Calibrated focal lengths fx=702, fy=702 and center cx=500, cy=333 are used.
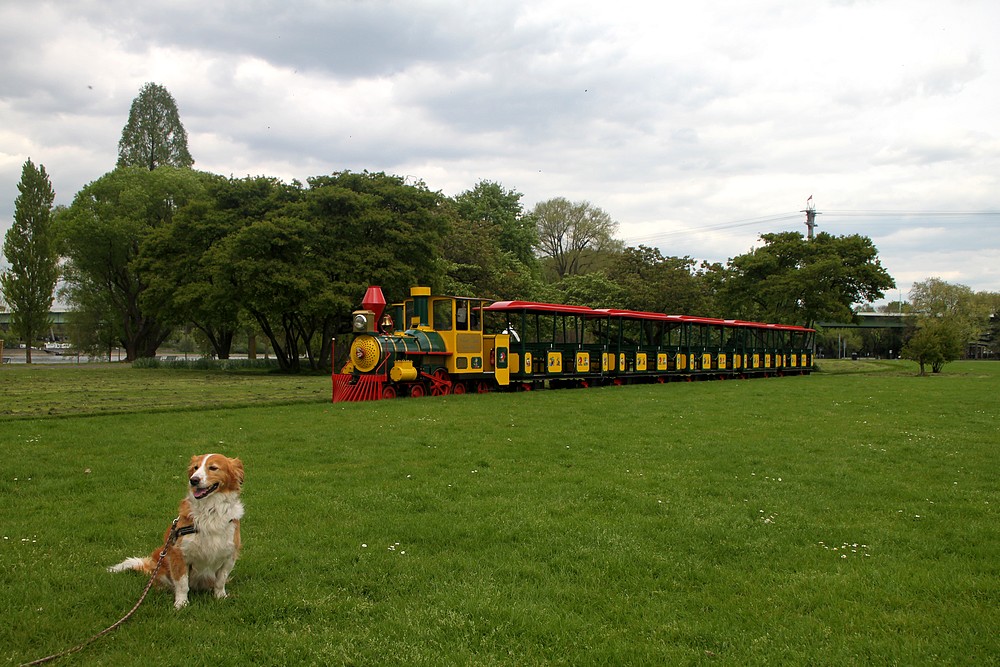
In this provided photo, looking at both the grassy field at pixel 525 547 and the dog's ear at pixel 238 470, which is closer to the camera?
the grassy field at pixel 525 547

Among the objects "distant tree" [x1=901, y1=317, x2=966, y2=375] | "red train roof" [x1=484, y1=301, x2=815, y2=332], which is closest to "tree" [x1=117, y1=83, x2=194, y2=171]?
"red train roof" [x1=484, y1=301, x2=815, y2=332]

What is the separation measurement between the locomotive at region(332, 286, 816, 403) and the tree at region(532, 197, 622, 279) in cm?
3270

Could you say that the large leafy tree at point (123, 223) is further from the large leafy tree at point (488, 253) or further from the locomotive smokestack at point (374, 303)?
the locomotive smokestack at point (374, 303)

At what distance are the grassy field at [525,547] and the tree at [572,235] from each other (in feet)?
181

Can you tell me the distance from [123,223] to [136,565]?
42.5m

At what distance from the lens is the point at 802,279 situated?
40.8m

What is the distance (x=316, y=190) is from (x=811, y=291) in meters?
28.4

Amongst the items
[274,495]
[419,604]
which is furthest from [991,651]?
[274,495]

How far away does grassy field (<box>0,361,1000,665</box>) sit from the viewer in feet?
12.8

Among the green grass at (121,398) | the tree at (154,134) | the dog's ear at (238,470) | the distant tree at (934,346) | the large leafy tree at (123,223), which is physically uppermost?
the tree at (154,134)

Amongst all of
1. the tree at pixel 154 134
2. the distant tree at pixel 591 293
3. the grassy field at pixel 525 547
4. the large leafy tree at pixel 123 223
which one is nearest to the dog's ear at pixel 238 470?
the grassy field at pixel 525 547

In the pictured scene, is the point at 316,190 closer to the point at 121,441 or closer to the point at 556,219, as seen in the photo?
the point at 121,441

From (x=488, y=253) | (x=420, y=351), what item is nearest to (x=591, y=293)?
(x=488, y=253)

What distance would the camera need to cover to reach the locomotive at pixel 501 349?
64.6 ft
